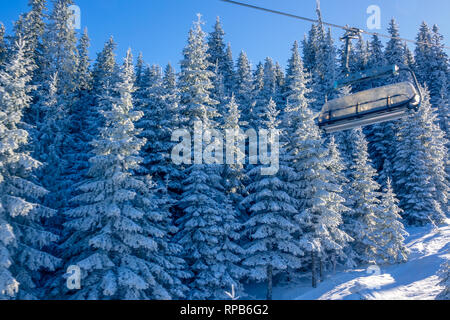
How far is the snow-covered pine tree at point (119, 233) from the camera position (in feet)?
45.5

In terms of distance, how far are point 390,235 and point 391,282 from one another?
14.4 ft

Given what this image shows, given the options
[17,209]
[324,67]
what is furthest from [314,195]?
[324,67]

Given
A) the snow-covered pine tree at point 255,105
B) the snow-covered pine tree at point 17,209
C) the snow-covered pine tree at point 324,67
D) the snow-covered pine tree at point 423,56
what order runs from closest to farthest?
the snow-covered pine tree at point 17,209
the snow-covered pine tree at point 255,105
the snow-covered pine tree at point 324,67
the snow-covered pine tree at point 423,56

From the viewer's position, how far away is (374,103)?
7602 millimetres

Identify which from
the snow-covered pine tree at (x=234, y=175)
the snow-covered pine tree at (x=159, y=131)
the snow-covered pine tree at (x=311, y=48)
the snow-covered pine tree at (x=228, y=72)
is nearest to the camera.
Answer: the snow-covered pine tree at (x=159, y=131)

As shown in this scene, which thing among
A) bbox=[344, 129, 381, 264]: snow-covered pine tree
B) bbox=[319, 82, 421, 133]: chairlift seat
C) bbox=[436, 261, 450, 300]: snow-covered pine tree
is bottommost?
bbox=[436, 261, 450, 300]: snow-covered pine tree

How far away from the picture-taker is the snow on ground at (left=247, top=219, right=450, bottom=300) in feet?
53.6

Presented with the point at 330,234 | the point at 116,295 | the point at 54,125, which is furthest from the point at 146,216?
the point at 330,234

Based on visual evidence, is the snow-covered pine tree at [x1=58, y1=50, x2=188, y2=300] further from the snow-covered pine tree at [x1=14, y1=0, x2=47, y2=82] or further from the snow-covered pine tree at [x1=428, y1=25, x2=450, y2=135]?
the snow-covered pine tree at [x1=428, y1=25, x2=450, y2=135]

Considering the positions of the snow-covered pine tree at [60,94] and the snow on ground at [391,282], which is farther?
the snow-covered pine tree at [60,94]

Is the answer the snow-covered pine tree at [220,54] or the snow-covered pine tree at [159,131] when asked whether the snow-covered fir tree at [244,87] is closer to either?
the snow-covered pine tree at [220,54]

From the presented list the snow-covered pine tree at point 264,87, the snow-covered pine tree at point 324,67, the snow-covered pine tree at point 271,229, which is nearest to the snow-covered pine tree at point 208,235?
the snow-covered pine tree at point 271,229

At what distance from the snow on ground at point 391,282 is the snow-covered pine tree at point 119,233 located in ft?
28.7
